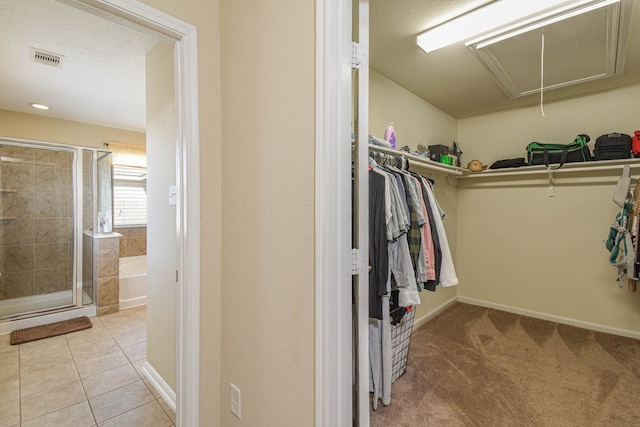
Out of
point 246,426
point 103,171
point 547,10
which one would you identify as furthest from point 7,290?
point 547,10

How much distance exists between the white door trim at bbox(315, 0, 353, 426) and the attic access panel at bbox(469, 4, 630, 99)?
159cm

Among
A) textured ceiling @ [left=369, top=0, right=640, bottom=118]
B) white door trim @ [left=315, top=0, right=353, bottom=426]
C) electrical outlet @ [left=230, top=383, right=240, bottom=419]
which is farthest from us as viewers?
textured ceiling @ [left=369, top=0, right=640, bottom=118]

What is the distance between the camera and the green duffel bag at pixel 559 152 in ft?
9.21

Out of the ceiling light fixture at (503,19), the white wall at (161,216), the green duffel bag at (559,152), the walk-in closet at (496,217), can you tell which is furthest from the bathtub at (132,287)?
the green duffel bag at (559,152)

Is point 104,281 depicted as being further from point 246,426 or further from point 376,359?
point 376,359

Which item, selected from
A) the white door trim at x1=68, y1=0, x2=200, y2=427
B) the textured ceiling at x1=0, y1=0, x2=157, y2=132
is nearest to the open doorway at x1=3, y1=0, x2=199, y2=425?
the white door trim at x1=68, y1=0, x2=200, y2=427

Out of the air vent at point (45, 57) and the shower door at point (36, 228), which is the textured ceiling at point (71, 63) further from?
the shower door at point (36, 228)

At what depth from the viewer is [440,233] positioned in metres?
1.88

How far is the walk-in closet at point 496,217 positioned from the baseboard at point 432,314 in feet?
0.07

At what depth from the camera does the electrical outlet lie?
1286mm

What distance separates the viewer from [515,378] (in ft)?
6.78

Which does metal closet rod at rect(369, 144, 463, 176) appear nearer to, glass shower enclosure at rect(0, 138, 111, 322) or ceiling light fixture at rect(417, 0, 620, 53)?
ceiling light fixture at rect(417, 0, 620, 53)

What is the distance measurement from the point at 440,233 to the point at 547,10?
55.7 inches

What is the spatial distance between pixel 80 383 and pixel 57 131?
303 cm
